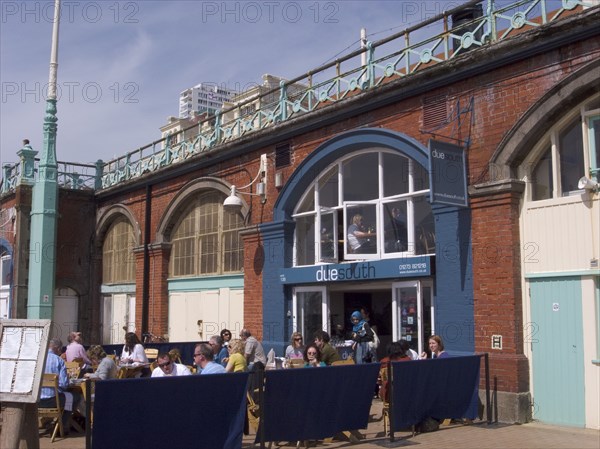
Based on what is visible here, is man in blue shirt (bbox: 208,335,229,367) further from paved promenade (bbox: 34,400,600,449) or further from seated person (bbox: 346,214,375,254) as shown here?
seated person (bbox: 346,214,375,254)

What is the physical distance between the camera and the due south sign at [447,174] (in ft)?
35.8

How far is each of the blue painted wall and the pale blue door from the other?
3.57 ft

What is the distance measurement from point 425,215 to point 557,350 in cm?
349

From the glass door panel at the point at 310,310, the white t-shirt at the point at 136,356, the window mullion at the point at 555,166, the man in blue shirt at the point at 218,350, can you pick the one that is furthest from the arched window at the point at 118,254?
the window mullion at the point at 555,166

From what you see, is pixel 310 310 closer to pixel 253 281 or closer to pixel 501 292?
pixel 253 281

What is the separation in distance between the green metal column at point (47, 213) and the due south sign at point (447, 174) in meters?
10.2

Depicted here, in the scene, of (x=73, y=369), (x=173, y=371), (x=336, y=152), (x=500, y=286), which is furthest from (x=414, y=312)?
(x=73, y=369)

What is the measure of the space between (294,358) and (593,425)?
189 inches

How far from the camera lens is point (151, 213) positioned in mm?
20562

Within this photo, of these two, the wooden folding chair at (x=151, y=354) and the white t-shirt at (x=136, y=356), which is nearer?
the white t-shirt at (x=136, y=356)

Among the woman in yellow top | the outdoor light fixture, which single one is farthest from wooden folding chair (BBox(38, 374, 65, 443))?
the outdoor light fixture

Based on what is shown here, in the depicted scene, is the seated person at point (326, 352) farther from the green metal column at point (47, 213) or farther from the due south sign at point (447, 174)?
the green metal column at point (47, 213)

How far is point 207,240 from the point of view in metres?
18.6

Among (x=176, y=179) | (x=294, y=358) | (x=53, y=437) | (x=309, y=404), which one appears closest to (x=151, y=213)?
(x=176, y=179)
